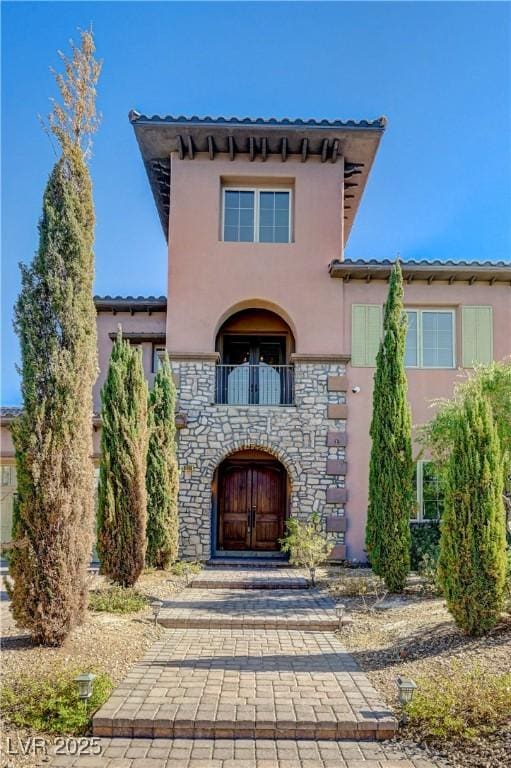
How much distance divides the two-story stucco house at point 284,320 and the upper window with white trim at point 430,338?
28 mm

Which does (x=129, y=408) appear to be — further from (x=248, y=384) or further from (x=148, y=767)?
(x=148, y=767)

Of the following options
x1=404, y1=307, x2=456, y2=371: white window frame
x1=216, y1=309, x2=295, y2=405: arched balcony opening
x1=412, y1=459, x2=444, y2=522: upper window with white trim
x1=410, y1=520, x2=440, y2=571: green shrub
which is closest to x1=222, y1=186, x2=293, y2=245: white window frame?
x1=216, y1=309, x2=295, y2=405: arched balcony opening

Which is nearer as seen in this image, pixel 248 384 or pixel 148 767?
pixel 148 767

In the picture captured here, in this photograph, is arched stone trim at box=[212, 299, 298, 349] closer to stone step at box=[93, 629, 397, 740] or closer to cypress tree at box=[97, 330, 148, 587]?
cypress tree at box=[97, 330, 148, 587]

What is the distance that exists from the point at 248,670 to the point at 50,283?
15.7ft

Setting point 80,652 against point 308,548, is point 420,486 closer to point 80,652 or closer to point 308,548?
point 308,548

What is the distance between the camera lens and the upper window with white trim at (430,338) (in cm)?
1391

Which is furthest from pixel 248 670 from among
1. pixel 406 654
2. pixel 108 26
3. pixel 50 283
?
pixel 108 26

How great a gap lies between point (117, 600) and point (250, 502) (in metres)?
6.47

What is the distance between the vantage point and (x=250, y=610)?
852 cm

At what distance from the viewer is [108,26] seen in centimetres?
950

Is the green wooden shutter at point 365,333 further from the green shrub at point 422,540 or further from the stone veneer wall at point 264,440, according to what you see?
the green shrub at point 422,540

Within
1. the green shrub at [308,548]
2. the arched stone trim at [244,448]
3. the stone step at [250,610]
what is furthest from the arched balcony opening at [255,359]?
the stone step at [250,610]

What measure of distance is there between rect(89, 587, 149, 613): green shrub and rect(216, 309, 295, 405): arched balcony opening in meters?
6.12
